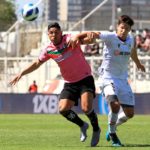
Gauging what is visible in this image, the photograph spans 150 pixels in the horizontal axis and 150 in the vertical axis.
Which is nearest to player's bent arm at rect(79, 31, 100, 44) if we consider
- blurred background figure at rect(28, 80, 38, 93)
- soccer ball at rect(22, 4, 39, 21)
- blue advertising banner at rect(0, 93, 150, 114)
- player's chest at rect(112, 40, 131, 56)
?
player's chest at rect(112, 40, 131, 56)

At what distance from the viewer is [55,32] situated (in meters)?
14.0

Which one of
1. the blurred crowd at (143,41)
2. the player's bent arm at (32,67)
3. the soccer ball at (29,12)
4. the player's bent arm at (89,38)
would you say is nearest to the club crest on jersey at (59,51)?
the player's bent arm at (32,67)

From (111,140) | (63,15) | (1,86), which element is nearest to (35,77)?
(1,86)

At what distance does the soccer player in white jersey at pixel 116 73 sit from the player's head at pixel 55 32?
0.80 meters

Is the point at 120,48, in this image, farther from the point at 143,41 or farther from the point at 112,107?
the point at 143,41

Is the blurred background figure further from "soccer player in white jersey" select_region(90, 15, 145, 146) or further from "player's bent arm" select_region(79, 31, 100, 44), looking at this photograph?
"player's bent arm" select_region(79, 31, 100, 44)

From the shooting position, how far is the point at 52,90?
3947cm

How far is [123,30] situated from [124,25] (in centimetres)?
15

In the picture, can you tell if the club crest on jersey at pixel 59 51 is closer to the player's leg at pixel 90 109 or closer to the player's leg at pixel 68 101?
the player's leg at pixel 68 101

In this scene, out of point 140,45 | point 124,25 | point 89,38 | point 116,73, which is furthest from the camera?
point 140,45

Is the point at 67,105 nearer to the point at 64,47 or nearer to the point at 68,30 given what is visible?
the point at 64,47

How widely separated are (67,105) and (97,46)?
1062 inches

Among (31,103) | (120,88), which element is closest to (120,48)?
(120,88)

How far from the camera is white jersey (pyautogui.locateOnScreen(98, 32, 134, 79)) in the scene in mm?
14359
